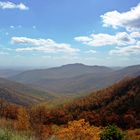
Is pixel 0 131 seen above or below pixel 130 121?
above

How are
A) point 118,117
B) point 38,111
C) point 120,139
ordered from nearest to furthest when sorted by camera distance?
point 120,139, point 38,111, point 118,117

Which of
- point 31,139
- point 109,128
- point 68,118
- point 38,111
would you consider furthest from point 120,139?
point 68,118

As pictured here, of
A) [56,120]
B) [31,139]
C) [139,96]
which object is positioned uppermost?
[31,139]

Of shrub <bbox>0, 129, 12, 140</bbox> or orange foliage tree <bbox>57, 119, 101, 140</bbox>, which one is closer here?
shrub <bbox>0, 129, 12, 140</bbox>

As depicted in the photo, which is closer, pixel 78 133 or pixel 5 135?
pixel 5 135

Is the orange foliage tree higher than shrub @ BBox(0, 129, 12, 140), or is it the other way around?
shrub @ BBox(0, 129, 12, 140)

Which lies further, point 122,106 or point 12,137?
point 122,106

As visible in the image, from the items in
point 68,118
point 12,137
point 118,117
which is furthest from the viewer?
point 68,118

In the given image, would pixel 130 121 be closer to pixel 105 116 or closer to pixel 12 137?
pixel 105 116

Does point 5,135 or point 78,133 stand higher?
point 5,135

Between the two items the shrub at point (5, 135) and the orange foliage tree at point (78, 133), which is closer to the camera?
the shrub at point (5, 135)

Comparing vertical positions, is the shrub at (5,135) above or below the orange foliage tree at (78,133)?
above
